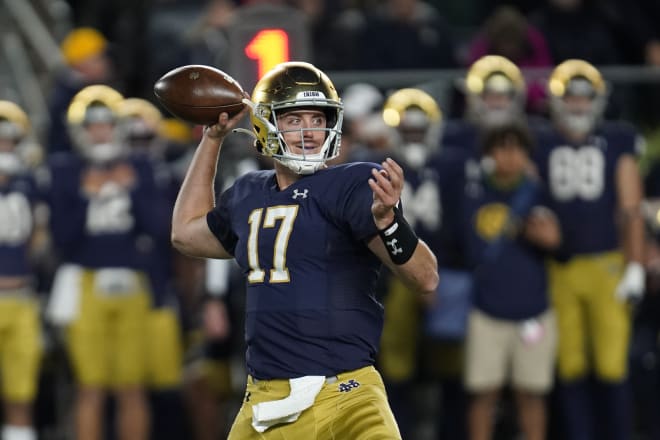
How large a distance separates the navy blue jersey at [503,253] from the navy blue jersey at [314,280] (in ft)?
10.8

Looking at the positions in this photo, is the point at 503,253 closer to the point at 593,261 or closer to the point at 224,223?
the point at 593,261

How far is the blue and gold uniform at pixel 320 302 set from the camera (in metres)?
4.82

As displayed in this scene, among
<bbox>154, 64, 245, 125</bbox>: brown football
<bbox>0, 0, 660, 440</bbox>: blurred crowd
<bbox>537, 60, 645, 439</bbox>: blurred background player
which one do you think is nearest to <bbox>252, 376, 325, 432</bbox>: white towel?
<bbox>154, 64, 245, 125</bbox>: brown football

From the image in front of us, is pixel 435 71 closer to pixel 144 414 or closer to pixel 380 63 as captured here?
pixel 380 63

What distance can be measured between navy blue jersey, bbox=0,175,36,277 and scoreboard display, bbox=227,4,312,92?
65.8 inches

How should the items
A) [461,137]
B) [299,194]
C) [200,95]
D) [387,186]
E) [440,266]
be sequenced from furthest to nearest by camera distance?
[461,137]
[440,266]
[200,95]
[299,194]
[387,186]

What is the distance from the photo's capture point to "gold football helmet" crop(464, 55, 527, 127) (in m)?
8.74

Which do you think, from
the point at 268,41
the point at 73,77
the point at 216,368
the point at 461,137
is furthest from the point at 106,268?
the point at 461,137

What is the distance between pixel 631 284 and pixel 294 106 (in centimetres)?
370

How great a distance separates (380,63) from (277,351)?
18.4 feet

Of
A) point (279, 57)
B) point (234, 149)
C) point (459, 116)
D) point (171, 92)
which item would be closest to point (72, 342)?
point (234, 149)

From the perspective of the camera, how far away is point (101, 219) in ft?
28.5

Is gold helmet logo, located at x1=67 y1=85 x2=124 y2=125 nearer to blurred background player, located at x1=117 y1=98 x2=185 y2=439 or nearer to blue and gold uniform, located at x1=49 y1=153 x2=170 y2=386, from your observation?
blurred background player, located at x1=117 y1=98 x2=185 y2=439

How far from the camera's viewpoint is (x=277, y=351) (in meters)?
4.92
